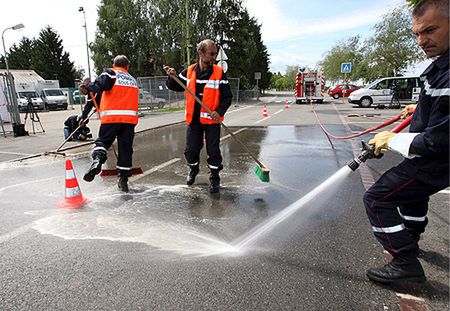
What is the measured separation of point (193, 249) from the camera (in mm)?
2844

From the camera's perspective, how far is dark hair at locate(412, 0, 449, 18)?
1.80 meters

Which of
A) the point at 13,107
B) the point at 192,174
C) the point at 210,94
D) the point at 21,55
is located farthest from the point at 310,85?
the point at 21,55

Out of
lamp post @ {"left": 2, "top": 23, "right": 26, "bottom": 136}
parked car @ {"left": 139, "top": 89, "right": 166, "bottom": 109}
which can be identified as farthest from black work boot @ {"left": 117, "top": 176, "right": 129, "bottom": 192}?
parked car @ {"left": 139, "top": 89, "right": 166, "bottom": 109}

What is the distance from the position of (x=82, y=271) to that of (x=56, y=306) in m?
0.44

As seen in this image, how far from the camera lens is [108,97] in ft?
14.1

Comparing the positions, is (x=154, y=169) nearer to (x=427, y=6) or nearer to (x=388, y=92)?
(x=427, y=6)

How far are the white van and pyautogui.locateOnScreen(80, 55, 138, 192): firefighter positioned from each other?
18497 mm

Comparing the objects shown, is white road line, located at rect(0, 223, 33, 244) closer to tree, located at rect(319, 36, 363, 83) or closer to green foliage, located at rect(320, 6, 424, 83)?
green foliage, located at rect(320, 6, 424, 83)

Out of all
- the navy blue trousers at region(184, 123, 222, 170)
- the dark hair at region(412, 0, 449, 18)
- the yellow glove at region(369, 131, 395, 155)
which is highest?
the dark hair at region(412, 0, 449, 18)

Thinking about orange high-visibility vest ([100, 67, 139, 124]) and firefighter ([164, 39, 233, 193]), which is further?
orange high-visibility vest ([100, 67, 139, 124])

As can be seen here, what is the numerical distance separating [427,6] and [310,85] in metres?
25.1

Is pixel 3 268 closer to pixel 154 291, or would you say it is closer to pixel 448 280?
pixel 154 291

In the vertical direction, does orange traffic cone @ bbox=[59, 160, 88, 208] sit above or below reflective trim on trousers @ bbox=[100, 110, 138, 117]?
below

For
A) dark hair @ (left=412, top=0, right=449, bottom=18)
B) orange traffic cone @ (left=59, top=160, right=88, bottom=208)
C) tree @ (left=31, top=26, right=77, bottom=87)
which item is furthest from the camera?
tree @ (left=31, top=26, right=77, bottom=87)
